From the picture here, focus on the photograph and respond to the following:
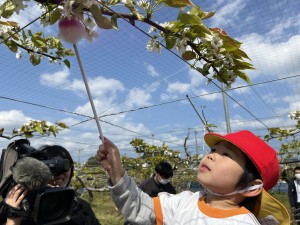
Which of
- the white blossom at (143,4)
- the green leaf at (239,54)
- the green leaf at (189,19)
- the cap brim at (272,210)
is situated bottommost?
the cap brim at (272,210)

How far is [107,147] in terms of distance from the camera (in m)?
0.87

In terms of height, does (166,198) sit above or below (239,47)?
below

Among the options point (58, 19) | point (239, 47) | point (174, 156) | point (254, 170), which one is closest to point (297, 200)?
point (174, 156)

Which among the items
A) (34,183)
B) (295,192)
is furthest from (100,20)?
(295,192)

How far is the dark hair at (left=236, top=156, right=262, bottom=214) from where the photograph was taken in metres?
1.00

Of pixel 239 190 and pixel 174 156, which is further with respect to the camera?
pixel 174 156

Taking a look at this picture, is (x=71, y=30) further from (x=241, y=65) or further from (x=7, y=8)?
(x=241, y=65)

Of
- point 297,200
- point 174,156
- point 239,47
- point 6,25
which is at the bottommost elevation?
point 297,200

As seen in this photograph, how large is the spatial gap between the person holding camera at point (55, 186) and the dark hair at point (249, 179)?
1.56 ft

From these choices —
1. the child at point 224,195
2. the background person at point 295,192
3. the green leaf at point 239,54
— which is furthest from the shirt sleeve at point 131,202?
the background person at point 295,192

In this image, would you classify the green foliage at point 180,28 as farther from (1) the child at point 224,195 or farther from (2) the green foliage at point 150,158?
(2) the green foliage at point 150,158

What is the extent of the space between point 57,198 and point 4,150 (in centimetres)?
19

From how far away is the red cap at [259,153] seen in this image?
0.98 metres

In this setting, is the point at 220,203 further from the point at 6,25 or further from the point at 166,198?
the point at 6,25
